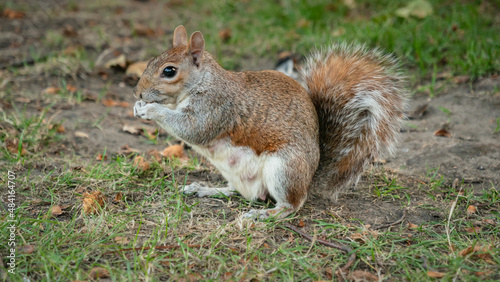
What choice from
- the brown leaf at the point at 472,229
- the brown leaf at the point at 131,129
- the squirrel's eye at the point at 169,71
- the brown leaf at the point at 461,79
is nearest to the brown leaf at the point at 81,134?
the brown leaf at the point at 131,129

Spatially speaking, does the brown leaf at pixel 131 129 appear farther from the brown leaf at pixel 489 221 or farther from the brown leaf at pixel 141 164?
the brown leaf at pixel 489 221

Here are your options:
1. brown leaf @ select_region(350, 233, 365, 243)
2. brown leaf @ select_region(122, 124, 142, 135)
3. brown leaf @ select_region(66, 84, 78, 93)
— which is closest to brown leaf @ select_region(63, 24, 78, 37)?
brown leaf @ select_region(66, 84, 78, 93)

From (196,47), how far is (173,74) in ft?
0.58

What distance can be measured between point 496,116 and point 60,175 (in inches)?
108

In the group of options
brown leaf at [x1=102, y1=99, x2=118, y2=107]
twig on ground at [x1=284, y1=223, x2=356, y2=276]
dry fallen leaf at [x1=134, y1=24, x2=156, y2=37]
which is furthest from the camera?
dry fallen leaf at [x1=134, y1=24, x2=156, y2=37]

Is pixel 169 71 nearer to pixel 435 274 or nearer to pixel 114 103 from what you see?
pixel 435 274

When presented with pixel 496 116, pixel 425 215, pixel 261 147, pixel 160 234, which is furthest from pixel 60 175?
pixel 496 116

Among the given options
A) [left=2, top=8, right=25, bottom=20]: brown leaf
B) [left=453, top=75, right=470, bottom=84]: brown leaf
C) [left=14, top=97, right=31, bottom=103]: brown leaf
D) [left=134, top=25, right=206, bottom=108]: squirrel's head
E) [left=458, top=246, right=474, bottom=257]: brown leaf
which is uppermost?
[left=134, top=25, right=206, bottom=108]: squirrel's head

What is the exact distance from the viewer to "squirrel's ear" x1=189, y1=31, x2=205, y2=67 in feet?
7.24

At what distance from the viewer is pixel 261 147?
2178 mm

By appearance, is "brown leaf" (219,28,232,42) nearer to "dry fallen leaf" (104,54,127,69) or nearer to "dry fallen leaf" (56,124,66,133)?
"dry fallen leaf" (104,54,127,69)

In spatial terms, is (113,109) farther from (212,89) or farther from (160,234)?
(160,234)

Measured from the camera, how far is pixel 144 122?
11.1ft

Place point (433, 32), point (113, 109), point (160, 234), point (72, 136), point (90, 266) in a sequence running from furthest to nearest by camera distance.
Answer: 1. point (433, 32)
2. point (113, 109)
3. point (72, 136)
4. point (160, 234)
5. point (90, 266)
